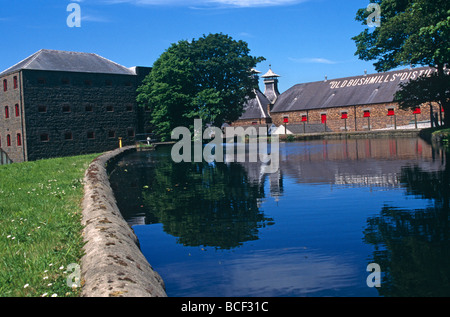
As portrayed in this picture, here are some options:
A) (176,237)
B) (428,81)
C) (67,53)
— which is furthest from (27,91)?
(176,237)

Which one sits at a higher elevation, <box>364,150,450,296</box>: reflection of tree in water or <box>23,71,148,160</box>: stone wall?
<box>23,71,148,160</box>: stone wall

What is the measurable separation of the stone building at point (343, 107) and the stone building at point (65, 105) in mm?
18645

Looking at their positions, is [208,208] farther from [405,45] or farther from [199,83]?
[199,83]

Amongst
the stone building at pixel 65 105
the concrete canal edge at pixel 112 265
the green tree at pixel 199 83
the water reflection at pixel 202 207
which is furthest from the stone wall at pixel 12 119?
the concrete canal edge at pixel 112 265

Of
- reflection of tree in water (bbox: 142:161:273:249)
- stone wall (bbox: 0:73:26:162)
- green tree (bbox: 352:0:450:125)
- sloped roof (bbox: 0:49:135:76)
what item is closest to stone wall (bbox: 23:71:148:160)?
sloped roof (bbox: 0:49:135:76)

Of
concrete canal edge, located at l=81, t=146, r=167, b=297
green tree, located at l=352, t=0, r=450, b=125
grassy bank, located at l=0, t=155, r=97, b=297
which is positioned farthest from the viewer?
green tree, located at l=352, t=0, r=450, b=125

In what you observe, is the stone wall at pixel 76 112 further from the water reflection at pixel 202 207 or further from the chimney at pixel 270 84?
the water reflection at pixel 202 207

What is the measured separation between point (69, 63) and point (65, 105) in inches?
188

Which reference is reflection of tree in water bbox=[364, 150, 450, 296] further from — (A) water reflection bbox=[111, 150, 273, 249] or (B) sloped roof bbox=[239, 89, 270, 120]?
(B) sloped roof bbox=[239, 89, 270, 120]

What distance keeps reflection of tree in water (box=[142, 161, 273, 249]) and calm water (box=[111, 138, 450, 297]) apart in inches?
0.9

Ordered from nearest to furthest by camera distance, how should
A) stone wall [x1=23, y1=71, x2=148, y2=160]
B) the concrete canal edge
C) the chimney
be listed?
the concrete canal edge → stone wall [x1=23, y1=71, x2=148, y2=160] → the chimney

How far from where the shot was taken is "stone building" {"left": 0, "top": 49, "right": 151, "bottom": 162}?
46125 millimetres

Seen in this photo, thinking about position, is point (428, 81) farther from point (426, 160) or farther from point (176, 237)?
point (176, 237)

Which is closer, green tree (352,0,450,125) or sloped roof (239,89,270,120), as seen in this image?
green tree (352,0,450,125)
